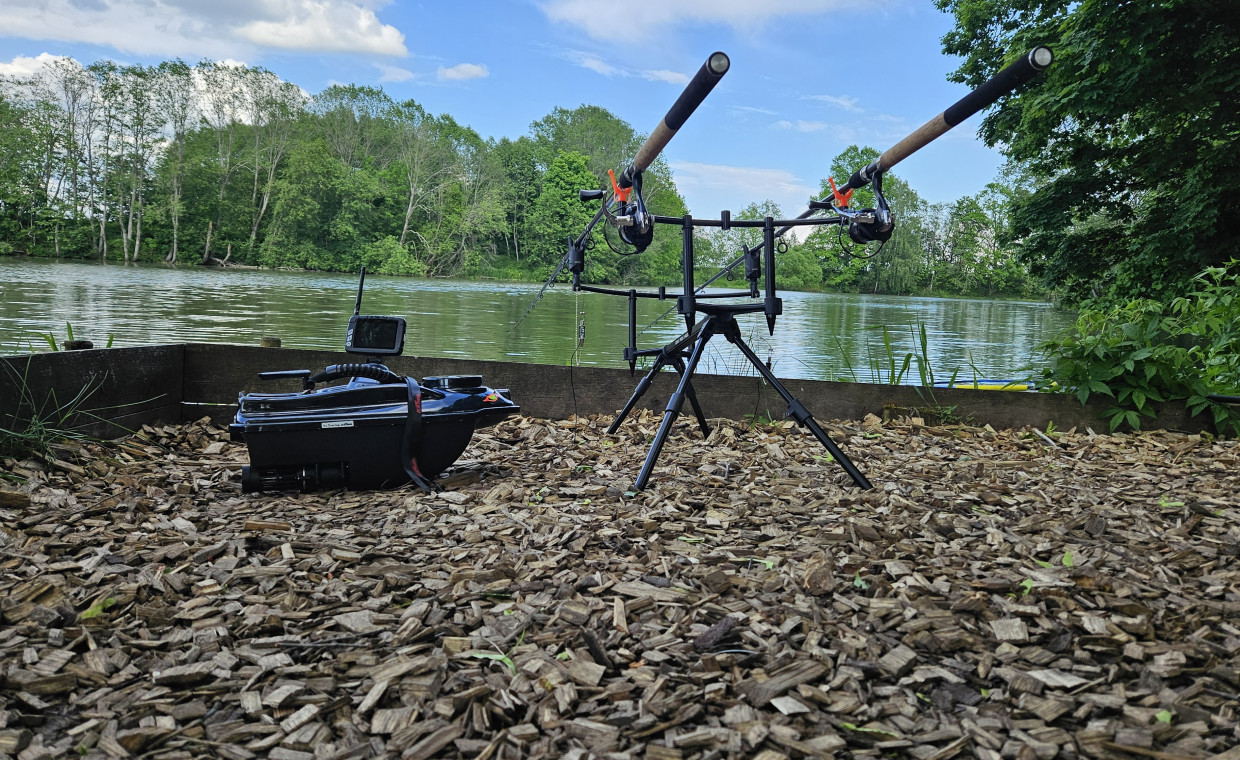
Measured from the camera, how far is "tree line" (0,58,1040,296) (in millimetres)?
41062

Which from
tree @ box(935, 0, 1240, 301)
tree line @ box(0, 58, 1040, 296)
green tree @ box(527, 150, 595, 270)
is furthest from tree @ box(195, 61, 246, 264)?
tree @ box(935, 0, 1240, 301)

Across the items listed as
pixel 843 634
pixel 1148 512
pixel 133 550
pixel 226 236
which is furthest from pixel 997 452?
pixel 226 236

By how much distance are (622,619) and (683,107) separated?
1.36 m

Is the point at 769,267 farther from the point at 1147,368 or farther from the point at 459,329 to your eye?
the point at 459,329

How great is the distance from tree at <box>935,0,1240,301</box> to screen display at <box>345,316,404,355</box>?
30.5 feet

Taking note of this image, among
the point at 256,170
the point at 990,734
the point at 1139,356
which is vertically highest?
the point at 256,170

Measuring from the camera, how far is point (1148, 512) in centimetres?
269

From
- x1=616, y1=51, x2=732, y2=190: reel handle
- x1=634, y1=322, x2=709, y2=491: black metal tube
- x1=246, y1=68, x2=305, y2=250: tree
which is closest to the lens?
x1=616, y1=51, x2=732, y2=190: reel handle

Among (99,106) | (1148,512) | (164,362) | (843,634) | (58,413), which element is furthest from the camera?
(99,106)

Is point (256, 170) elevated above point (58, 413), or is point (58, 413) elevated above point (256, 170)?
point (256, 170)

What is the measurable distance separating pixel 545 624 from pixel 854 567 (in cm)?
89

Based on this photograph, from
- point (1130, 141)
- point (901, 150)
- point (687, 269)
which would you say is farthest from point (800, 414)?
point (1130, 141)

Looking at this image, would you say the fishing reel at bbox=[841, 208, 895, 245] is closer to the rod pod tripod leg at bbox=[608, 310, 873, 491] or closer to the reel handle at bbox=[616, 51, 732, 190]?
the rod pod tripod leg at bbox=[608, 310, 873, 491]

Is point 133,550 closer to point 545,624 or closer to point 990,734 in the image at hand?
point 545,624
